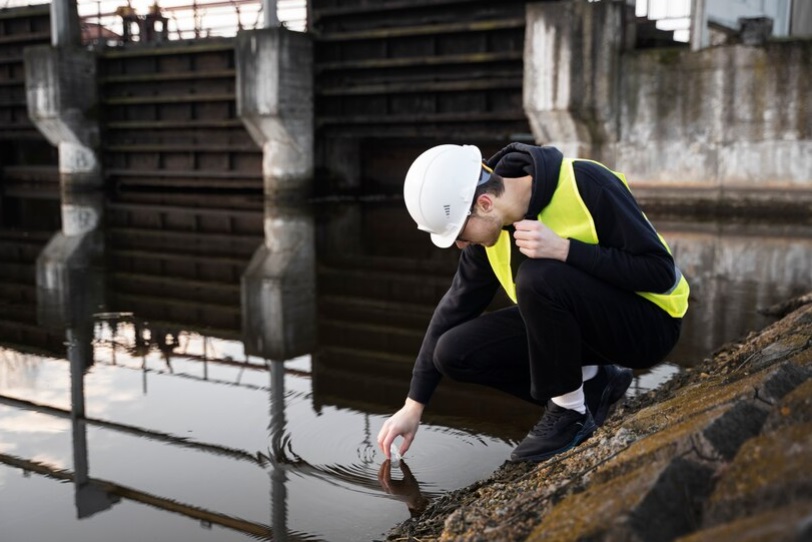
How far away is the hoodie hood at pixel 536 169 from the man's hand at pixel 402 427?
60cm

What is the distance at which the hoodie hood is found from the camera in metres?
2.12

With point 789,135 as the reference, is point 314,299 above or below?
below

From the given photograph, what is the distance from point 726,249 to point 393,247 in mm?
2711

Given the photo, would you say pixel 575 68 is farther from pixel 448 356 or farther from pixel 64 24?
pixel 64 24

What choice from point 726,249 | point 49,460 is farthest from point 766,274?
point 49,460

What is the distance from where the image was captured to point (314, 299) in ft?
16.5

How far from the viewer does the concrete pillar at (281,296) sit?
3.96m

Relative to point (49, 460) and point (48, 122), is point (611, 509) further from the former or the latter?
point (48, 122)

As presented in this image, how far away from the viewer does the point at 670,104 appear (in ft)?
30.9

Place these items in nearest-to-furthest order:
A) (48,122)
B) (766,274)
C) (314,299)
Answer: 1. (314,299)
2. (766,274)
3. (48,122)

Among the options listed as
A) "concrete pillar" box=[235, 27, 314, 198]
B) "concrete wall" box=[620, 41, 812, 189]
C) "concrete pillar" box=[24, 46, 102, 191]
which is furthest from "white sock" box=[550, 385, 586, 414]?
"concrete pillar" box=[24, 46, 102, 191]

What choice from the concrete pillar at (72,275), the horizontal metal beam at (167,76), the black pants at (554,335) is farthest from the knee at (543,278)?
the horizontal metal beam at (167,76)

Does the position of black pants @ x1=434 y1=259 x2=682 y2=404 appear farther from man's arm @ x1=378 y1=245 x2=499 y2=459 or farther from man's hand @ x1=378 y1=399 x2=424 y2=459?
man's hand @ x1=378 y1=399 x2=424 y2=459

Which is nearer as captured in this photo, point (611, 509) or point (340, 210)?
point (611, 509)
